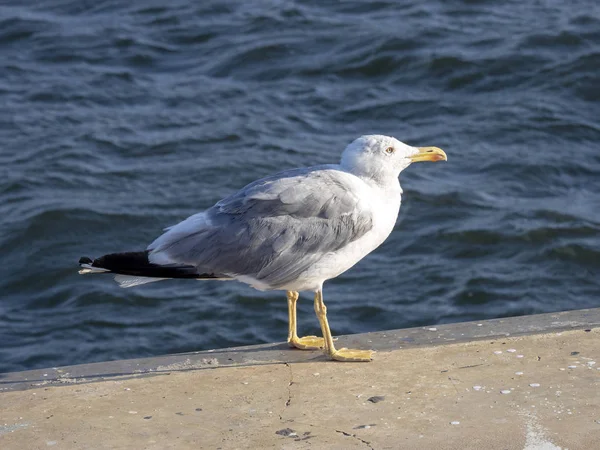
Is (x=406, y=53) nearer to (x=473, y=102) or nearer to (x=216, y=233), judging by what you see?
(x=473, y=102)

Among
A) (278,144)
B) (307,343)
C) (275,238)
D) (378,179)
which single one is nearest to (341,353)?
(307,343)

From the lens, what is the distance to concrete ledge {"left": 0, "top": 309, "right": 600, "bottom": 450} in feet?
12.8

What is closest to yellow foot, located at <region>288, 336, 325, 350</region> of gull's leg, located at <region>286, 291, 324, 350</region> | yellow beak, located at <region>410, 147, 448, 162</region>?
gull's leg, located at <region>286, 291, 324, 350</region>

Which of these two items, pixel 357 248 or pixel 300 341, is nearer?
pixel 357 248

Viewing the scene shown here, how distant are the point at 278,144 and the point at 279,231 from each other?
5214 mm

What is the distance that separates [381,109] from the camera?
34.3 ft

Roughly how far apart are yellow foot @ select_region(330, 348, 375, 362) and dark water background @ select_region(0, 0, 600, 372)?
2.57 metres

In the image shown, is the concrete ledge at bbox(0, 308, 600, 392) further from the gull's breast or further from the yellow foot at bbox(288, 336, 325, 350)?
the gull's breast

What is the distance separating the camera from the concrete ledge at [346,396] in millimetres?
3912

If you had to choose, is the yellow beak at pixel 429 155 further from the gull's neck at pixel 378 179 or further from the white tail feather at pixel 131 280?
the white tail feather at pixel 131 280

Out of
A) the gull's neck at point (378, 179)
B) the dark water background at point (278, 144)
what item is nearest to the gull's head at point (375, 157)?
the gull's neck at point (378, 179)

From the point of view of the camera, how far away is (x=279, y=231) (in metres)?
4.64

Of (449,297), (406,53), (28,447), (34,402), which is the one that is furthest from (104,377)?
(406,53)

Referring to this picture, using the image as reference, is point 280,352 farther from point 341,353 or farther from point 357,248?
point 357,248
